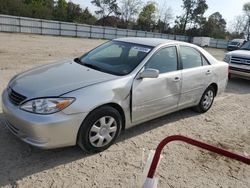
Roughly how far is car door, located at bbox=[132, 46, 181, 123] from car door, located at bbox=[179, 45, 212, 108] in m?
0.19

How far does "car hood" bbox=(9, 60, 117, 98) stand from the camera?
10.4 feet

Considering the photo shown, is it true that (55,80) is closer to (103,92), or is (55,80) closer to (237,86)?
(103,92)

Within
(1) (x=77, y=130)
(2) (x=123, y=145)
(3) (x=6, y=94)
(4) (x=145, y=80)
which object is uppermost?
(4) (x=145, y=80)

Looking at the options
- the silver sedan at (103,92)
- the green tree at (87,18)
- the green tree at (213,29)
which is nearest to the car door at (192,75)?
the silver sedan at (103,92)

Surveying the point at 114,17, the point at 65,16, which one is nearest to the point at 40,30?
the point at 65,16

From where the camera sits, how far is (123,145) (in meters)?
3.83

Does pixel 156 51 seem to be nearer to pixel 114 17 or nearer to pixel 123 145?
pixel 123 145

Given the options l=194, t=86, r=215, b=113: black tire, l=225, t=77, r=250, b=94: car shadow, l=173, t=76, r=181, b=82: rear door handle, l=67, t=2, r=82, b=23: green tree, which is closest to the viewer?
l=173, t=76, r=181, b=82: rear door handle

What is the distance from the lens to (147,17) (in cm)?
5584

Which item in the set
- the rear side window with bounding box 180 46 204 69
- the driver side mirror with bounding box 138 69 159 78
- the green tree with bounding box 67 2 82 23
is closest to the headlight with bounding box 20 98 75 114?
the driver side mirror with bounding box 138 69 159 78

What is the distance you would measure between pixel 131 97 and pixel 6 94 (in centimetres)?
176

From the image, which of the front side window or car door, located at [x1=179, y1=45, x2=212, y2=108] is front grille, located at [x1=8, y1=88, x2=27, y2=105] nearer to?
the front side window

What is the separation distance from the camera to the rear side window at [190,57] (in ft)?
15.4

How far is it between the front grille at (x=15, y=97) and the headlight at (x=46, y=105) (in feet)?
0.52
